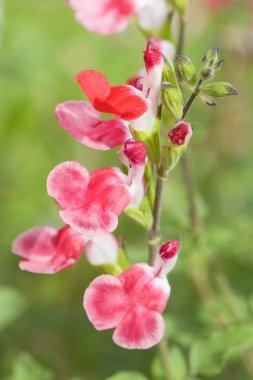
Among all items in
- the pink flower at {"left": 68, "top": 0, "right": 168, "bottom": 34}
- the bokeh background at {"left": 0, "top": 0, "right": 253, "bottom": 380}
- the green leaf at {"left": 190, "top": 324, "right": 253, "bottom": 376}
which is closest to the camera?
the green leaf at {"left": 190, "top": 324, "right": 253, "bottom": 376}

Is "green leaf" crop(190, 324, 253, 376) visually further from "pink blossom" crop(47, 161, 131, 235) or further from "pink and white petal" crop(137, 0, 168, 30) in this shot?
"pink and white petal" crop(137, 0, 168, 30)

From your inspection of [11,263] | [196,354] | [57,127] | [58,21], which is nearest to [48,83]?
[57,127]

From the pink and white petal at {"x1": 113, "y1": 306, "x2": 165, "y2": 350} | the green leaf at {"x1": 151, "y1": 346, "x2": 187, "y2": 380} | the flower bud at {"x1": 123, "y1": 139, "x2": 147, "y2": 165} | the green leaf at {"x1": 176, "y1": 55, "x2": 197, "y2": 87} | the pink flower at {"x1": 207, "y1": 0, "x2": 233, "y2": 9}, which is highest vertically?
the pink flower at {"x1": 207, "y1": 0, "x2": 233, "y2": 9}

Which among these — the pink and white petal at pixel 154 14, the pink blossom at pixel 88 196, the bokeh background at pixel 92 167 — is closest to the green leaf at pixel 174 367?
the bokeh background at pixel 92 167

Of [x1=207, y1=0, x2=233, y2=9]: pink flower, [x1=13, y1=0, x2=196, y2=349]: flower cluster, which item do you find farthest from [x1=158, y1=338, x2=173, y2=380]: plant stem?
[x1=207, y1=0, x2=233, y2=9]: pink flower

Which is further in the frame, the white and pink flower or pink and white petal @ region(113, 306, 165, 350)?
the white and pink flower

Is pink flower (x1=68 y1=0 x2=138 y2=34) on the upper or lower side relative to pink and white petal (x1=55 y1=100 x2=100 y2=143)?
upper

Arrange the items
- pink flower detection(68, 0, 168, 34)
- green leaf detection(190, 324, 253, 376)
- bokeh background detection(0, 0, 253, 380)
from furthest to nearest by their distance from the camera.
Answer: bokeh background detection(0, 0, 253, 380) → pink flower detection(68, 0, 168, 34) → green leaf detection(190, 324, 253, 376)

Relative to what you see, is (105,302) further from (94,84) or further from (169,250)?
(94,84)
